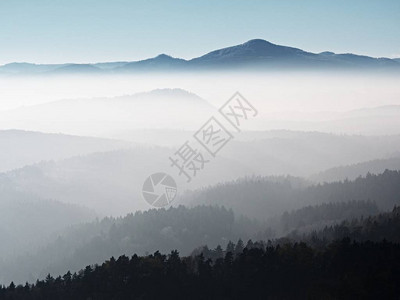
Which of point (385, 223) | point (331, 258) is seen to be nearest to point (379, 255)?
point (331, 258)

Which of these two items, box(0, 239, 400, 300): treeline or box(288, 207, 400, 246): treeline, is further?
box(288, 207, 400, 246): treeline

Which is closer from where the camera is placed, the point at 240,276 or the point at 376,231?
the point at 240,276

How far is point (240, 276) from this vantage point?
83.8 meters

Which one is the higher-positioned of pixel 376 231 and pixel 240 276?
pixel 240 276

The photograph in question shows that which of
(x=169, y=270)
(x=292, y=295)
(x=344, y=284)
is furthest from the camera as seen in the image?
(x=169, y=270)

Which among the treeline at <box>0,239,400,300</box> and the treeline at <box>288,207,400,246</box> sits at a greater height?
the treeline at <box>0,239,400,300</box>

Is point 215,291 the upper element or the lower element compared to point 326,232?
upper

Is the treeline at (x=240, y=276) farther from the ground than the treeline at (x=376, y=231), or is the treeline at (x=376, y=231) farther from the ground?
the treeline at (x=240, y=276)

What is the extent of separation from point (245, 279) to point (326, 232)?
101 m

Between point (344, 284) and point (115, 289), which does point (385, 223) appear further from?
point (115, 289)

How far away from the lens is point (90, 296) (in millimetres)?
82500

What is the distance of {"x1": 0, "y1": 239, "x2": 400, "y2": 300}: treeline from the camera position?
260 ft

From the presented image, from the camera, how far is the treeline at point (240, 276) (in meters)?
79.3

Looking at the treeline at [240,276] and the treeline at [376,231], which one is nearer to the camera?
the treeline at [240,276]
